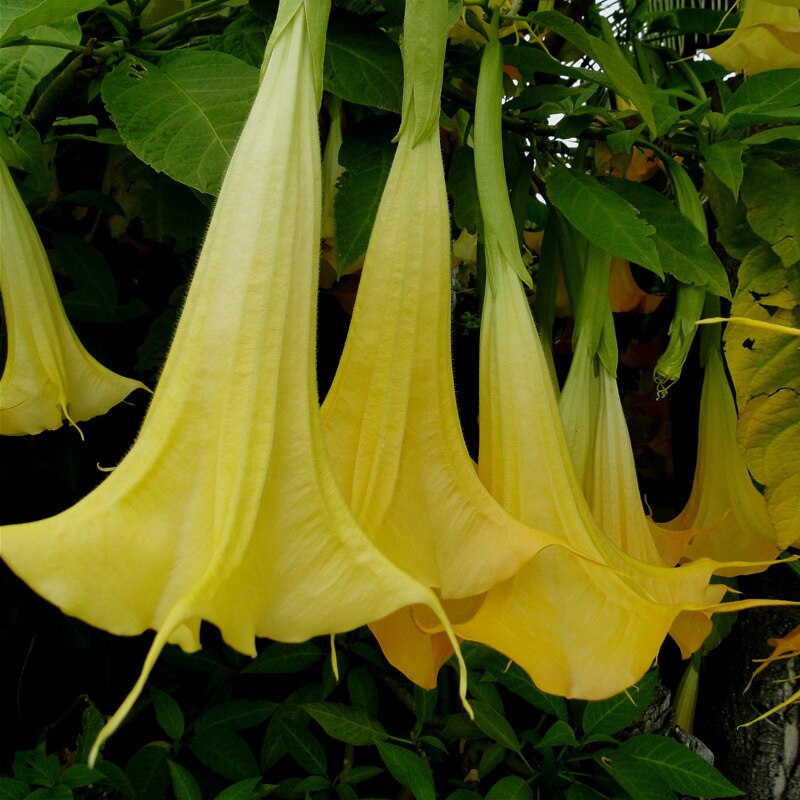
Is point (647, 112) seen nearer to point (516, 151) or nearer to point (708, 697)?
point (516, 151)

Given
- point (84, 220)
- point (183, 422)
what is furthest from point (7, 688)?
point (183, 422)

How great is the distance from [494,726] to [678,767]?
184mm

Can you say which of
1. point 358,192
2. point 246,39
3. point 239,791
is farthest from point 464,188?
point 239,791

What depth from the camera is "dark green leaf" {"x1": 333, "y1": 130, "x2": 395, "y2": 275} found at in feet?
1.84

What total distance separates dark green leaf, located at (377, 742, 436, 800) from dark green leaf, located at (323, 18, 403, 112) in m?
0.57

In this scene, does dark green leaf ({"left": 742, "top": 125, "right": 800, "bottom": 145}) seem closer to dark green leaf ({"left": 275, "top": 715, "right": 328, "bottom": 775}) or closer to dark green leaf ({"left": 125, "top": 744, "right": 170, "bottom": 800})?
dark green leaf ({"left": 275, "top": 715, "right": 328, "bottom": 775})

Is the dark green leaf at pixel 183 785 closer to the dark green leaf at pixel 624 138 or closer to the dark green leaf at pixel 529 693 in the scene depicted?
the dark green leaf at pixel 529 693

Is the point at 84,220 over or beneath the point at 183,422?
over

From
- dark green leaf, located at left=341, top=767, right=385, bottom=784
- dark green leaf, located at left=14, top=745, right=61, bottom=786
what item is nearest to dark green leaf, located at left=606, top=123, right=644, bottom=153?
dark green leaf, located at left=341, top=767, right=385, bottom=784

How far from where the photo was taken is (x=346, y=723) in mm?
752

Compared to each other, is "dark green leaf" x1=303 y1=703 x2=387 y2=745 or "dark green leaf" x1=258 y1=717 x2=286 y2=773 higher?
"dark green leaf" x1=303 y1=703 x2=387 y2=745

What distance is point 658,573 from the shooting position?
0.44 metres

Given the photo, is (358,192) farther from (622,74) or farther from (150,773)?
(150,773)

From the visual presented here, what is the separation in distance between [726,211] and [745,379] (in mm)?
179
